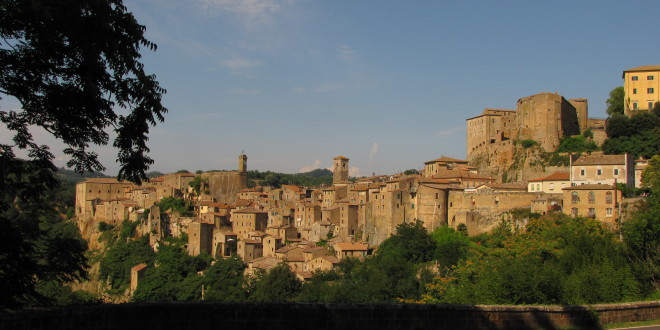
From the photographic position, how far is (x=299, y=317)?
33.5 ft

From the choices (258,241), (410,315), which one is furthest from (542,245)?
(258,241)

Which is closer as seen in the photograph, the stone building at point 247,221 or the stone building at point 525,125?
the stone building at point 525,125

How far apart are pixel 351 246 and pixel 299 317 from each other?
160ft

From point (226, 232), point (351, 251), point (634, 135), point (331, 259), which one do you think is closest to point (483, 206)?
point (351, 251)

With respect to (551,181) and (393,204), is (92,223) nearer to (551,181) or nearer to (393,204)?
(393,204)

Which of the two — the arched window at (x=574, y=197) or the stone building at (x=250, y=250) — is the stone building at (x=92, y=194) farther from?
the arched window at (x=574, y=197)

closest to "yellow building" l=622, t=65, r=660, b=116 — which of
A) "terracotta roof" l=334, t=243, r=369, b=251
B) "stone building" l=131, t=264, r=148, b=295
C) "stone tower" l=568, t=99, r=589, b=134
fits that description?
"stone tower" l=568, t=99, r=589, b=134

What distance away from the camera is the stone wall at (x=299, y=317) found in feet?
28.3

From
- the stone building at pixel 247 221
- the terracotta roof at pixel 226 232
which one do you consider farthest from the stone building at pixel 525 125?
the terracotta roof at pixel 226 232

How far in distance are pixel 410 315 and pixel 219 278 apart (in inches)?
1979

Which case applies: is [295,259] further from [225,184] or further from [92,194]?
[92,194]

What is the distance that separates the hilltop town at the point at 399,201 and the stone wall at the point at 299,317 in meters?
31.6

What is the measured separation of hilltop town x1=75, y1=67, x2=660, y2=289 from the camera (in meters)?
47.3

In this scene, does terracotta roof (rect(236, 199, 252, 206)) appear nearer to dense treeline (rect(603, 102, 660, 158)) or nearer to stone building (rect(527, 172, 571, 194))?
stone building (rect(527, 172, 571, 194))
